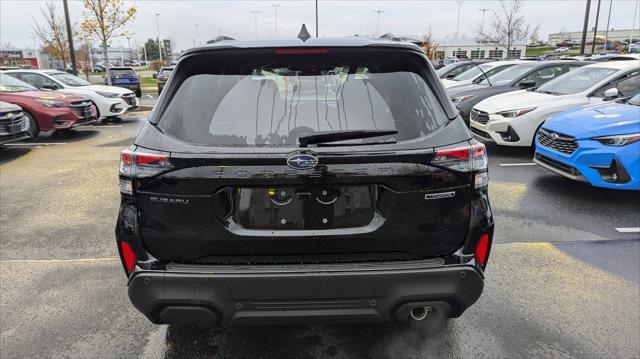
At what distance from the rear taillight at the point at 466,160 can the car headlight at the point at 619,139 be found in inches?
157

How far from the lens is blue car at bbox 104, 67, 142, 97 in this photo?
939 inches

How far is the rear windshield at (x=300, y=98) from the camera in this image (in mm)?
2242

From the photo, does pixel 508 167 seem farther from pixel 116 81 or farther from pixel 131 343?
pixel 116 81

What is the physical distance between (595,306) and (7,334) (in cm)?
411

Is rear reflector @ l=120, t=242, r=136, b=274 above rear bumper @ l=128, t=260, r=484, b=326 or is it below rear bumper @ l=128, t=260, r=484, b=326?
above

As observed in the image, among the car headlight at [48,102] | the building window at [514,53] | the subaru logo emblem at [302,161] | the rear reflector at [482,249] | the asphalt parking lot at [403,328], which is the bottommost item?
the asphalt parking lot at [403,328]

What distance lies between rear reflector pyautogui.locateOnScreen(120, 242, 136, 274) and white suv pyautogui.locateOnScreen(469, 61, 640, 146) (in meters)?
7.36

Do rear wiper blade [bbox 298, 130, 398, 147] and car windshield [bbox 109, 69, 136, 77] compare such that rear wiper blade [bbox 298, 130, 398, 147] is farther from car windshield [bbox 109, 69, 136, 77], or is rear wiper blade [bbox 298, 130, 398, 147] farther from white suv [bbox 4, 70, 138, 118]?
car windshield [bbox 109, 69, 136, 77]

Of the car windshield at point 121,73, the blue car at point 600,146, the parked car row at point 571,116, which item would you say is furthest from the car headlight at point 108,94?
the car windshield at point 121,73

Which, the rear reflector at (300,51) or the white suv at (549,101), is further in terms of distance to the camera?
the white suv at (549,101)

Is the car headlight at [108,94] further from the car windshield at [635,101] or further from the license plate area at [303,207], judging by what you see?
the license plate area at [303,207]

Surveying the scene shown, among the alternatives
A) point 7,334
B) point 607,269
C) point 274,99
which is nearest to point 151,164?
point 274,99

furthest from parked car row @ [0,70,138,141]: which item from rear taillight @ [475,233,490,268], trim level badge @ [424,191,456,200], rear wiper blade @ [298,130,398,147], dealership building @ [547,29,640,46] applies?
dealership building @ [547,29,640,46]

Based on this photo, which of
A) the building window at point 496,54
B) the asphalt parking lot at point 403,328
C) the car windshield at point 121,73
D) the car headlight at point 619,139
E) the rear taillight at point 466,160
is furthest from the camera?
the building window at point 496,54
